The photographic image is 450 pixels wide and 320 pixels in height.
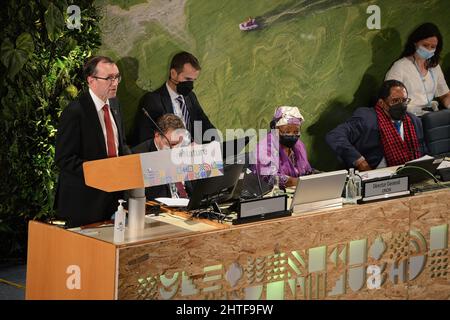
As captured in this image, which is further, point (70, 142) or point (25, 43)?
point (25, 43)

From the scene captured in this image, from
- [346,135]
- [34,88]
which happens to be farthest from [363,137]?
[34,88]

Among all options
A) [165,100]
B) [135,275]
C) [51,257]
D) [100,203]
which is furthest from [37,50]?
[135,275]

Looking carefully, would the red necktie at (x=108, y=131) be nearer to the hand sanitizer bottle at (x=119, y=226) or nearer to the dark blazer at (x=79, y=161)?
the dark blazer at (x=79, y=161)

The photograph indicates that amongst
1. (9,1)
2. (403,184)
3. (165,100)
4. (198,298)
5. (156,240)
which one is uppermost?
(9,1)

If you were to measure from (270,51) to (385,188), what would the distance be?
2612 mm

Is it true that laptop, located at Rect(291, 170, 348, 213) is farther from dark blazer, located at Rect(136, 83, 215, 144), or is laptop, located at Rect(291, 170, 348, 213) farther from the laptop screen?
dark blazer, located at Rect(136, 83, 215, 144)

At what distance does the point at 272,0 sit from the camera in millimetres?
7480

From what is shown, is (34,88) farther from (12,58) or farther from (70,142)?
(70,142)

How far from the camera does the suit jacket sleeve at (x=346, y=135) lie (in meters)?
7.57

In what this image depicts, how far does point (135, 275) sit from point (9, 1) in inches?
110

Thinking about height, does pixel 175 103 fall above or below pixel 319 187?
above

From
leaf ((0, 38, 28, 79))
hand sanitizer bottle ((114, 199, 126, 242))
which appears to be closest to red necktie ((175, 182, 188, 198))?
hand sanitizer bottle ((114, 199, 126, 242))

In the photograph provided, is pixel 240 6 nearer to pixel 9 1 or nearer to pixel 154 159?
pixel 9 1

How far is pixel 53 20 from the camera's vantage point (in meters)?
6.08
